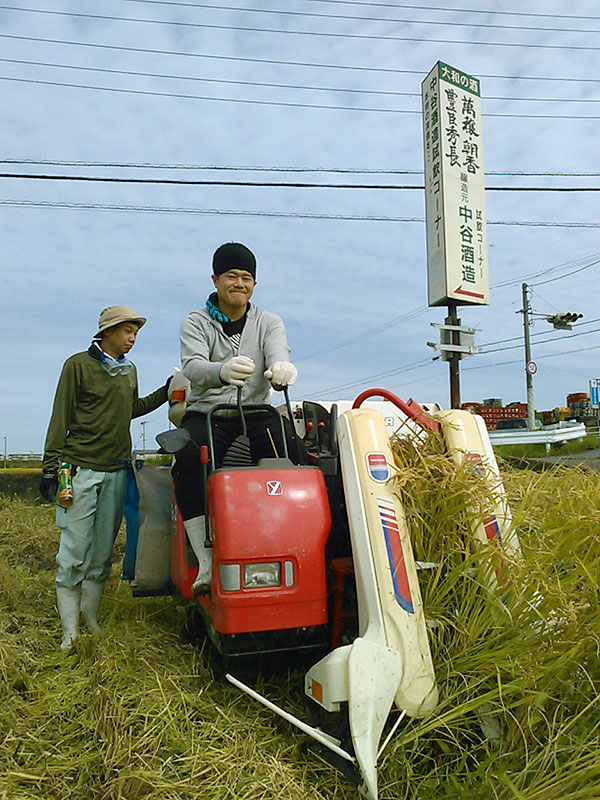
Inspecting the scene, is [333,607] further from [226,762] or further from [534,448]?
[534,448]

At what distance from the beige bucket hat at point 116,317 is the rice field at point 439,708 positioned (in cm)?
200

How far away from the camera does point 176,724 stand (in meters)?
2.41

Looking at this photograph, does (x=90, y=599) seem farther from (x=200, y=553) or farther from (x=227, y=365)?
(x=227, y=365)

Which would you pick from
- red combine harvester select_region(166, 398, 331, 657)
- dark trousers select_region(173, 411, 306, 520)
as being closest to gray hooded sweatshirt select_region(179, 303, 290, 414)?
dark trousers select_region(173, 411, 306, 520)

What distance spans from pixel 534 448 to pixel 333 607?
16.0 m

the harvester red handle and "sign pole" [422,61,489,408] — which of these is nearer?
the harvester red handle

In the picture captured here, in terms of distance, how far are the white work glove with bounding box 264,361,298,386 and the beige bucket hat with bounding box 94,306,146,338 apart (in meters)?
1.50

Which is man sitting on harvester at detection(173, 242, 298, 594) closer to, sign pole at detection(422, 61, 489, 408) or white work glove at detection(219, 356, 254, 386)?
white work glove at detection(219, 356, 254, 386)

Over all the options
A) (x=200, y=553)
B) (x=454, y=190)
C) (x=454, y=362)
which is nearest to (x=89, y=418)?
(x=200, y=553)

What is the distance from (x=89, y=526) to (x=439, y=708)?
8.18 feet

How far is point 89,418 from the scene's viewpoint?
407 centimetres

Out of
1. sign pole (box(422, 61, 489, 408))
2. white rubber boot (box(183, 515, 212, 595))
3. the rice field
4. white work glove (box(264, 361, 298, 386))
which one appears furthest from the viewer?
sign pole (box(422, 61, 489, 408))

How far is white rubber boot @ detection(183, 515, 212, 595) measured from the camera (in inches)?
102

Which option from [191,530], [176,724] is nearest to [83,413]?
[191,530]
